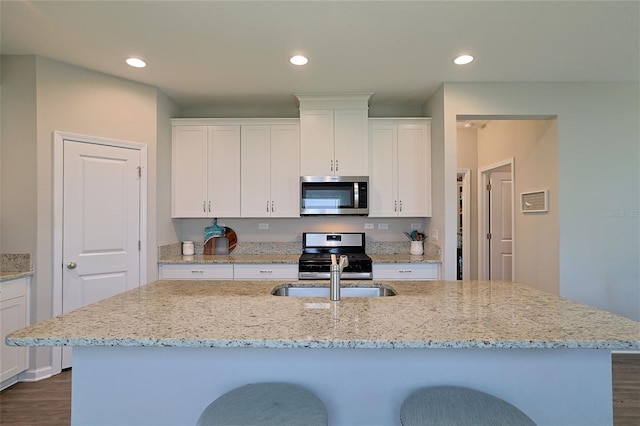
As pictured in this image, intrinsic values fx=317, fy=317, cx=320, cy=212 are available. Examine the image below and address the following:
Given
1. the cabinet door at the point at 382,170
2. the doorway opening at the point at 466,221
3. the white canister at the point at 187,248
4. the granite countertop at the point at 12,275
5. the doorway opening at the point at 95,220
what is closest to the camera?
the granite countertop at the point at 12,275

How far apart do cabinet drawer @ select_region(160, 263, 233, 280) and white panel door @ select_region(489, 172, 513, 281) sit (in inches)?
142

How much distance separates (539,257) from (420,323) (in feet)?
9.41

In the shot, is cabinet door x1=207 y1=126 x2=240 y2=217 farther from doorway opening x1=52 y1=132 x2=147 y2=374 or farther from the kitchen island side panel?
the kitchen island side panel

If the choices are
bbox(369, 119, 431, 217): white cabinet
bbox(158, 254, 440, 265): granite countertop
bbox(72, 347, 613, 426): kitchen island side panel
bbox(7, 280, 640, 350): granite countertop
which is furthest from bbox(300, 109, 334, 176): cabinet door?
bbox(72, 347, 613, 426): kitchen island side panel

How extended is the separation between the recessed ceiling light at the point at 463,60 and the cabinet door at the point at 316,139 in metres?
1.28

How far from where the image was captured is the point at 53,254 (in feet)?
8.56

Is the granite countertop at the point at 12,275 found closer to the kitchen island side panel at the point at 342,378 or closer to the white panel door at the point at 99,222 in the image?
the white panel door at the point at 99,222

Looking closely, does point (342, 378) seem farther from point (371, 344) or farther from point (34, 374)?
point (34, 374)

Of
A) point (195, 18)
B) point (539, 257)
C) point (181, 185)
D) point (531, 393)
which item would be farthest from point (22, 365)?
point (539, 257)

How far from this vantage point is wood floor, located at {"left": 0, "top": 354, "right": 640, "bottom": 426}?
206 cm

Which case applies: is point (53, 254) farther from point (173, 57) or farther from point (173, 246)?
point (173, 57)

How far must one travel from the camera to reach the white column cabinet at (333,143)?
133 inches

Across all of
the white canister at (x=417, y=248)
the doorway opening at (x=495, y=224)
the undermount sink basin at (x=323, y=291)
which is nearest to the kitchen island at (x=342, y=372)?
the undermount sink basin at (x=323, y=291)

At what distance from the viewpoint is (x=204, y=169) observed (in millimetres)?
3504
